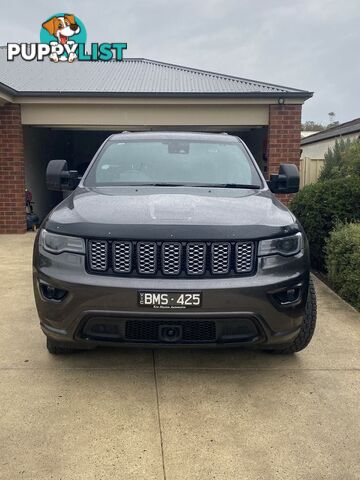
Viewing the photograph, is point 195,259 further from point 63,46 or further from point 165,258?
point 63,46

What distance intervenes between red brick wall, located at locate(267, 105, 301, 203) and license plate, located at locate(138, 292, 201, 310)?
776 cm

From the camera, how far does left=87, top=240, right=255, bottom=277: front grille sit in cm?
290

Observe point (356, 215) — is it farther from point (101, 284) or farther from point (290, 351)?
point (101, 284)

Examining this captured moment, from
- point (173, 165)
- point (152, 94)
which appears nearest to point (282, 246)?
point (173, 165)

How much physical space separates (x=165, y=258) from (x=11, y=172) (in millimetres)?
8401

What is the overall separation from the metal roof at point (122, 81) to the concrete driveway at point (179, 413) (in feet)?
22.9

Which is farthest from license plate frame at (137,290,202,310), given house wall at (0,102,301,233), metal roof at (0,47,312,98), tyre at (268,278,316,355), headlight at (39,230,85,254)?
house wall at (0,102,301,233)

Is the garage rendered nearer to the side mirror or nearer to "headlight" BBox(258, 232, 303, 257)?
the side mirror

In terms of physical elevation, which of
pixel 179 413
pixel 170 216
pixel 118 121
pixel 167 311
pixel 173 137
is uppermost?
pixel 118 121

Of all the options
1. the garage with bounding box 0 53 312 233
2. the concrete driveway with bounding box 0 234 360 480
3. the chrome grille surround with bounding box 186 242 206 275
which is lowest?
the concrete driveway with bounding box 0 234 360 480

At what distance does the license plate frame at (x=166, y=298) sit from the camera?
2.81 m

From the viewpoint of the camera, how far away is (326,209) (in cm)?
640

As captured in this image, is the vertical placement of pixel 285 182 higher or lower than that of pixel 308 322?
higher

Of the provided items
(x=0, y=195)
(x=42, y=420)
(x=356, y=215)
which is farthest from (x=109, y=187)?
(x=0, y=195)
